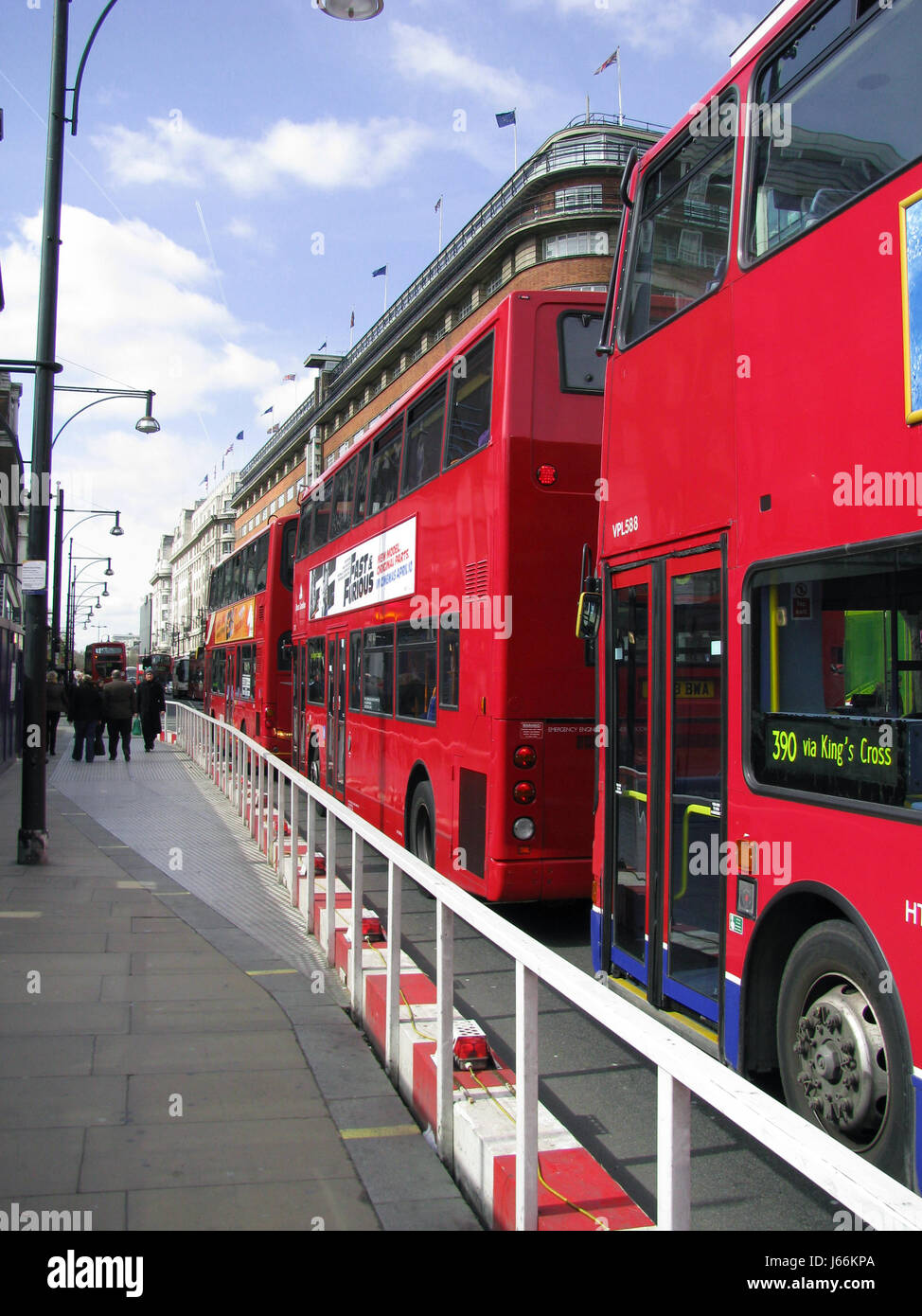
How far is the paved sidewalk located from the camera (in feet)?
11.8

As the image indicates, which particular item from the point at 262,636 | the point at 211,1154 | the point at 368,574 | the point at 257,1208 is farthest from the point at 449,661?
the point at 262,636

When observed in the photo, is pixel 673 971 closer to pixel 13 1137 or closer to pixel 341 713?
pixel 13 1137

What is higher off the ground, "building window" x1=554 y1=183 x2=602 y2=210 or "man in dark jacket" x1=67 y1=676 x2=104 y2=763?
"building window" x1=554 y1=183 x2=602 y2=210

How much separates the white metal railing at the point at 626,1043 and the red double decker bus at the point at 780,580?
1.18m

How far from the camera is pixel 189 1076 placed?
470 cm

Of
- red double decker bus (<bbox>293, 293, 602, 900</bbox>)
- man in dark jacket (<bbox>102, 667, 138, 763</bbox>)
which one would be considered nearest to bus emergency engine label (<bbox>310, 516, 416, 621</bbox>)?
red double decker bus (<bbox>293, 293, 602, 900</bbox>)

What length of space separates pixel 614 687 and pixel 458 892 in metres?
2.36

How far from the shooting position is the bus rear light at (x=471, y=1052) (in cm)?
417

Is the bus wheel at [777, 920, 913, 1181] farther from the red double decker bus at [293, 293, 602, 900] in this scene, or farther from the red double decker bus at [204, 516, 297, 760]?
the red double decker bus at [204, 516, 297, 760]

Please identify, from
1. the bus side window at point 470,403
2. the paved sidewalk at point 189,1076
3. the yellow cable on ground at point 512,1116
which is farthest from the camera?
the bus side window at point 470,403

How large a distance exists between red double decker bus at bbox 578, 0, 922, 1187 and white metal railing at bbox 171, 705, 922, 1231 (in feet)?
3.87

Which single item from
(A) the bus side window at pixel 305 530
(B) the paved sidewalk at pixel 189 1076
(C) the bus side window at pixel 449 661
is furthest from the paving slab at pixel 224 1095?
(A) the bus side window at pixel 305 530

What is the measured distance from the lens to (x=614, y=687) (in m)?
6.05

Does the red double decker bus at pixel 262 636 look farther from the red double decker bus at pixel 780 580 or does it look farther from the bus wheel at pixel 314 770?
the red double decker bus at pixel 780 580
